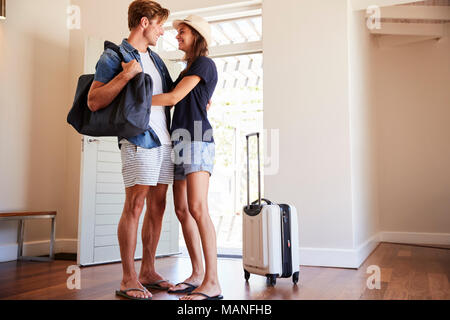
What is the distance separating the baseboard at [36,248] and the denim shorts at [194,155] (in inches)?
87.4

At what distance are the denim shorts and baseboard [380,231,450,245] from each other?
134 inches

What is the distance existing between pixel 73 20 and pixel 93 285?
9.70 feet

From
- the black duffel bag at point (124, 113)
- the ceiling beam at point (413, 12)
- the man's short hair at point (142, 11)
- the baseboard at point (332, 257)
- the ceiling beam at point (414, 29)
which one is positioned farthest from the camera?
the ceiling beam at point (414, 29)

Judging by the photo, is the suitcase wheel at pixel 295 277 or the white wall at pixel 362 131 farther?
the white wall at pixel 362 131

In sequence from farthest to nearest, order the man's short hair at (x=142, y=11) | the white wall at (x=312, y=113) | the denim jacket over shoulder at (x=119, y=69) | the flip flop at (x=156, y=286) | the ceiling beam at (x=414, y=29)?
1. the ceiling beam at (x=414, y=29)
2. the white wall at (x=312, y=113)
3. the flip flop at (x=156, y=286)
4. the man's short hair at (x=142, y=11)
5. the denim jacket over shoulder at (x=119, y=69)

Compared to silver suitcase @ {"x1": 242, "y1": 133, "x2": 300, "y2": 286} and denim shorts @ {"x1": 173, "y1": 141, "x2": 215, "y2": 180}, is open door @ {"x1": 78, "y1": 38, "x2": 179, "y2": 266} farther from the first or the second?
denim shorts @ {"x1": 173, "y1": 141, "x2": 215, "y2": 180}

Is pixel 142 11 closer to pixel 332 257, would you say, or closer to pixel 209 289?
pixel 209 289

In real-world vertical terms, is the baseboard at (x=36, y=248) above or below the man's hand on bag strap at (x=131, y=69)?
below

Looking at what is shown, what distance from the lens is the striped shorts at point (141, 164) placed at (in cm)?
197

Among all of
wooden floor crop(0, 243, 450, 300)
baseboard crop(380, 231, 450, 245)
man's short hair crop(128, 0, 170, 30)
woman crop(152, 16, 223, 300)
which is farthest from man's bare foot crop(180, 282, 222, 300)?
baseboard crop(380, 231, 450, 245)

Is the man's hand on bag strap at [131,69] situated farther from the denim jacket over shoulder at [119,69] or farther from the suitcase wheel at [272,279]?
the suitcase wheel at [272,279]

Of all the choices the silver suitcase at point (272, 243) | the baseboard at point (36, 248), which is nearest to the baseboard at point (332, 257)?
the silver suitcase at point (272, 243)
